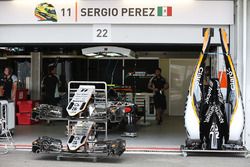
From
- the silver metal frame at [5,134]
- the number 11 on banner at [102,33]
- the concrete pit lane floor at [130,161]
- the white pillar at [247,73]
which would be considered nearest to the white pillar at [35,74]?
the silver metal frame at [5,134]

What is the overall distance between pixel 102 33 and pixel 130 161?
298 cm

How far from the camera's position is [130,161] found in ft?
27.1

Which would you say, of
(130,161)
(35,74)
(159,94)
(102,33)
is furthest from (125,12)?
(35,74)

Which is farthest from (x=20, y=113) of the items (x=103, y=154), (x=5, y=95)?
(x=103, y=154)

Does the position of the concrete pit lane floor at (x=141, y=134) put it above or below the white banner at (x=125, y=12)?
below

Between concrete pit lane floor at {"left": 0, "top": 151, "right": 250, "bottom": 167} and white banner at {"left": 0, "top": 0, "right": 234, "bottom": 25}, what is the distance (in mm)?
2890

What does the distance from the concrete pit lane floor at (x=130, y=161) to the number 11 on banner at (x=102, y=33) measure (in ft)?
8.54

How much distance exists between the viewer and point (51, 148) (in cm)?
830

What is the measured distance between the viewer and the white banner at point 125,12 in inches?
376

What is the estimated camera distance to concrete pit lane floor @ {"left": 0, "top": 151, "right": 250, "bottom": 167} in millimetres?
7961

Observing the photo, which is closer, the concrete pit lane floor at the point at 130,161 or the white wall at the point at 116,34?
the concrete pit lane floor at the point at 130,161

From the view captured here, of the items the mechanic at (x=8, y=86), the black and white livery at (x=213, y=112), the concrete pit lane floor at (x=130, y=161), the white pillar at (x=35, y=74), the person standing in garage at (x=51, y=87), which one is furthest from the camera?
the white pillar at (x=35, y=74)

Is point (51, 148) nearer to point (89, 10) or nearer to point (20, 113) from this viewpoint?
point (89, 10)

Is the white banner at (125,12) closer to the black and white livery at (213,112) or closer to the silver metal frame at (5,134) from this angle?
the black and white livery at (213,112)
